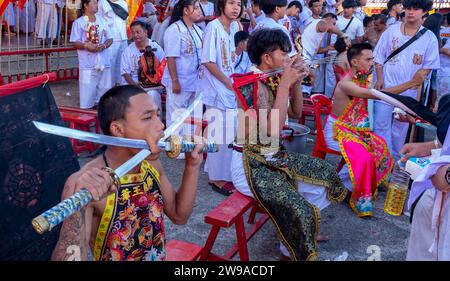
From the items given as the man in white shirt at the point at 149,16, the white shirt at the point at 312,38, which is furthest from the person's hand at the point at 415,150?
the man in white shirt at the point at 149,16

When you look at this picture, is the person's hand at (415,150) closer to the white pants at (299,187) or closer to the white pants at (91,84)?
the white pants at (299,187)

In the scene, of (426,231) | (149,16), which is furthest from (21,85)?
(149,16)

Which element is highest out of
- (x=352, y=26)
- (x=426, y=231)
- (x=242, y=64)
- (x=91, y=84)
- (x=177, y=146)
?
(x=352, y=26)


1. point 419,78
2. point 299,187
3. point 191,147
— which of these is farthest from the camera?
point 419,78

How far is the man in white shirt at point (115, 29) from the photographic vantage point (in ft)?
21.1

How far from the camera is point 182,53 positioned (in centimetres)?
489

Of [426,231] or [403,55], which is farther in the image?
[403,55]

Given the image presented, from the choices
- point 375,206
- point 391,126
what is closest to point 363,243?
point 375,206

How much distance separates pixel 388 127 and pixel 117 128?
3.86 m

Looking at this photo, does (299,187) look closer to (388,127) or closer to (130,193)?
(130,193)

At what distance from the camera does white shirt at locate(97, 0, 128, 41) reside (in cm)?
641

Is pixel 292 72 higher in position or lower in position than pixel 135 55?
lower

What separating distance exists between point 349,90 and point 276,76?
117 cm

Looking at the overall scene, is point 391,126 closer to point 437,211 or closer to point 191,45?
point 191,45
